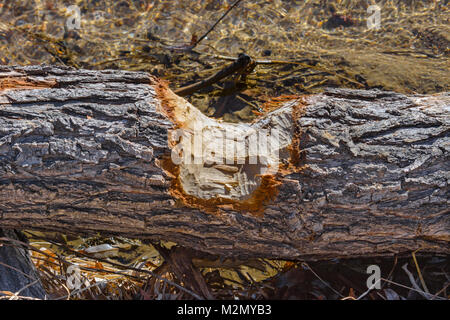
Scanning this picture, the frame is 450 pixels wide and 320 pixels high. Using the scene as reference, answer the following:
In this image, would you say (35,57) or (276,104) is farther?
(35,57)

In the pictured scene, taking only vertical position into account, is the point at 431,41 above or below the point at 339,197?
above

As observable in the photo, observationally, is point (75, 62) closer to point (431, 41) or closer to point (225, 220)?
point (225, 220)

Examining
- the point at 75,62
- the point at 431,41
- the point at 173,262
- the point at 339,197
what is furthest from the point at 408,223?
the point at 75,62
